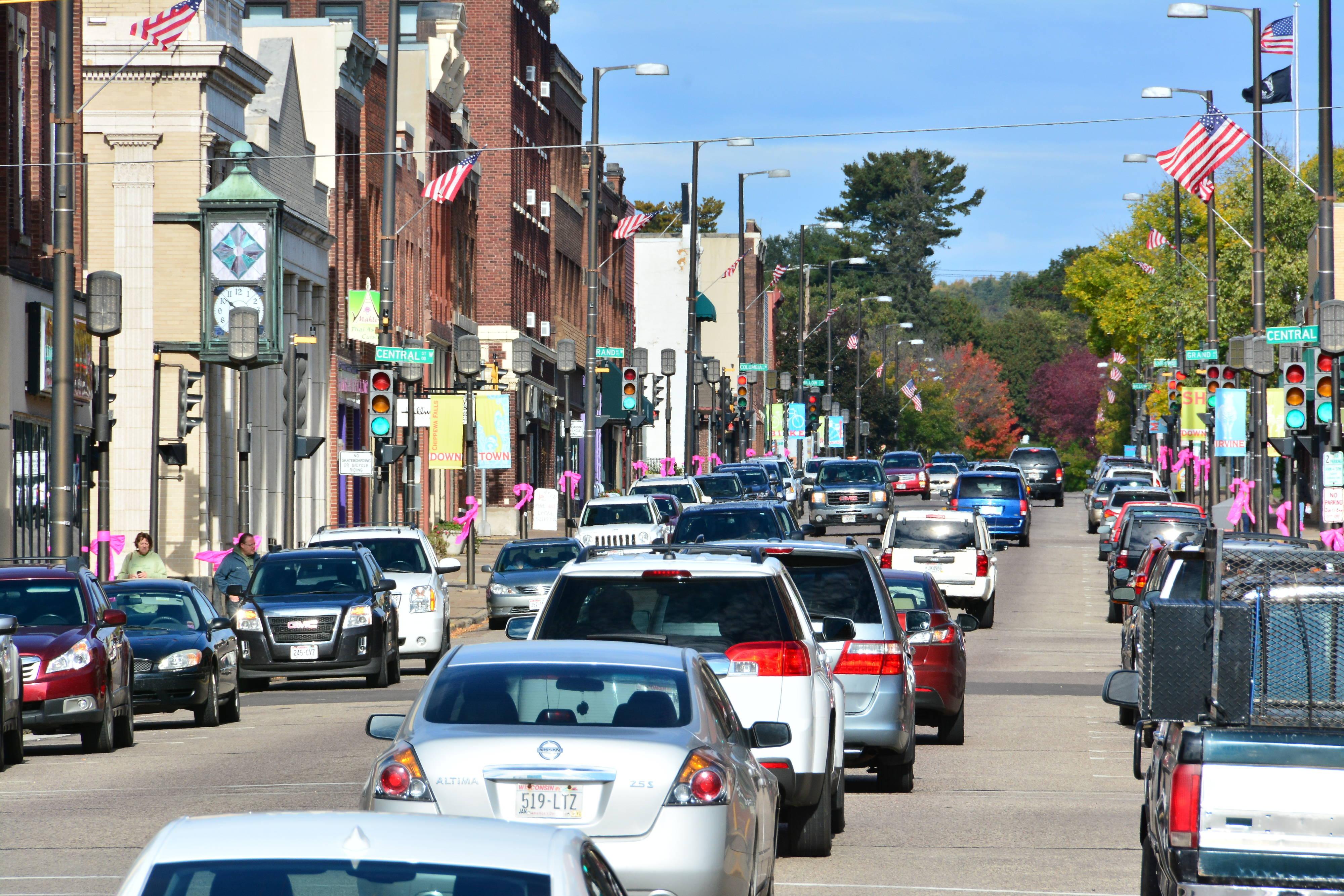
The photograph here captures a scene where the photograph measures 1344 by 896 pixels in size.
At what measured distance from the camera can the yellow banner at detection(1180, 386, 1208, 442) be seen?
53281 millimetres

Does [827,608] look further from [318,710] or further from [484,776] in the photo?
[318,710]

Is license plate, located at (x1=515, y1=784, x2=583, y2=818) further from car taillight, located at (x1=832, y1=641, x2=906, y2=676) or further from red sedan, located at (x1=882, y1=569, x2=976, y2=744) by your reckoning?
red sedan, located at (x1=882, y1=569, x2=976, y2=744)

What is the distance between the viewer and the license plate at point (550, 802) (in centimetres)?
880

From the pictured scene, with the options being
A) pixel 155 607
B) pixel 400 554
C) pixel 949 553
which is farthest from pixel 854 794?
pixel 949 553

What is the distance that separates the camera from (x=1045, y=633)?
34.9 metres

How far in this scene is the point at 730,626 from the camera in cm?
1188

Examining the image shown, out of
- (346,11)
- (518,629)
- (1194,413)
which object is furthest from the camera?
(346,11)

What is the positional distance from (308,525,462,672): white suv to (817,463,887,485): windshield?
2994 cm

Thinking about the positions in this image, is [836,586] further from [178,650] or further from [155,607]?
[155,607]

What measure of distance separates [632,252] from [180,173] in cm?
5821

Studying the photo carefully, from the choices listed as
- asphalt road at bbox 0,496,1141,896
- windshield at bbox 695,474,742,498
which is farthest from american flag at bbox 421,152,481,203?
asphalt road at bbox 0,496,1141,896

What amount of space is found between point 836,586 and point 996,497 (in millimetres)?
40629

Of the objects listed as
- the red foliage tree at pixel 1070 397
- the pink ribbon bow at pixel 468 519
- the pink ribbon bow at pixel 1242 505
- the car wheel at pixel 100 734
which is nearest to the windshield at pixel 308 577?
the car wheel at pixel 100 734

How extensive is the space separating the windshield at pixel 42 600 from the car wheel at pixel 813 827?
9.27 metres
